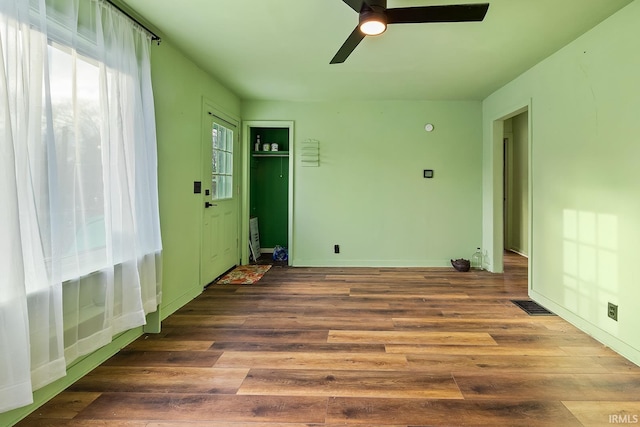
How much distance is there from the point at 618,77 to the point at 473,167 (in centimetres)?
233

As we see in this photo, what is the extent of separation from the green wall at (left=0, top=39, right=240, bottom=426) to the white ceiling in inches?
8.6

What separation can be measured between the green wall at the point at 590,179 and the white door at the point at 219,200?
12.0ft

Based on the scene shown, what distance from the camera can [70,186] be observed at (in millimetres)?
1675

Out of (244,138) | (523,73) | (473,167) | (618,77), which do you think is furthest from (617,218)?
(244,138)

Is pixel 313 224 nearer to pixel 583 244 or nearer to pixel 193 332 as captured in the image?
pixel 193 332

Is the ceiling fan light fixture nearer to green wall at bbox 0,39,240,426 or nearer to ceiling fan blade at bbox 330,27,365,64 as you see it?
ceiling fan blade at bbox 330,27,365,64

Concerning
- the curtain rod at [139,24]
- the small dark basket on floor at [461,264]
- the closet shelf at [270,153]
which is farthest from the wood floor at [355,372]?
the closet shelf at [270,153]

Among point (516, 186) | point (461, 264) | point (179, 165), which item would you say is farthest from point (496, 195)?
point (179, 165)

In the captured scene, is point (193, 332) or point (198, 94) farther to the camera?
point (198, 94)

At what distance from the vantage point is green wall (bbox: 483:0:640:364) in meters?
2.14

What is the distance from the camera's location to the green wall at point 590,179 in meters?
2.14

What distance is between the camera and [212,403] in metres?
1.65

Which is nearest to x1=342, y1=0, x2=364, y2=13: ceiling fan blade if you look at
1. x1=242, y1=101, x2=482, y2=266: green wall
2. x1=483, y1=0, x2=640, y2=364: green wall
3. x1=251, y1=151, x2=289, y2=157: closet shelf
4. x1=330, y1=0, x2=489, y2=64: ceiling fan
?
x1=330, y1=0, x2=489, y2=64: ceiling fan

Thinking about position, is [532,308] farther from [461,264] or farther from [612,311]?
[461,264]
